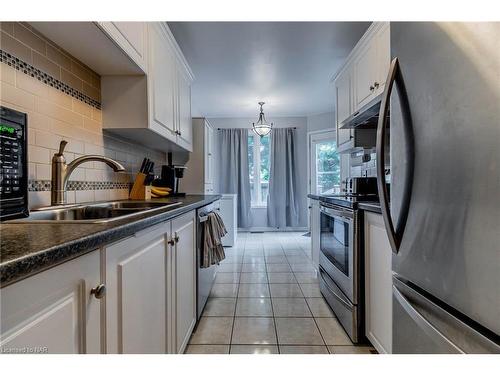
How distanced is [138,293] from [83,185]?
102 centimetres

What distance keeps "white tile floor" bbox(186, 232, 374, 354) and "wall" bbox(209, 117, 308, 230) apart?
7.75ft

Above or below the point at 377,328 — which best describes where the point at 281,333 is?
below

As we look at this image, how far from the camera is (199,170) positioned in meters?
3.64

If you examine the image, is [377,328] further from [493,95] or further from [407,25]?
[407,25]

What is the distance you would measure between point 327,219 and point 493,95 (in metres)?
1.75

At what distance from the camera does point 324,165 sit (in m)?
5.71

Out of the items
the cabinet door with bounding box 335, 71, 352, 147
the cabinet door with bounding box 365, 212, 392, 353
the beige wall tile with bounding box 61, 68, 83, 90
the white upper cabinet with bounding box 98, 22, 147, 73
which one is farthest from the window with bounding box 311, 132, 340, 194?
the beige wall tile with bounding box 61, 68, 83, 90

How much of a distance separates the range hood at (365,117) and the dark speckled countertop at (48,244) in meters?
1.92

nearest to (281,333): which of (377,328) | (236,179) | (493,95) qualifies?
(377,328)

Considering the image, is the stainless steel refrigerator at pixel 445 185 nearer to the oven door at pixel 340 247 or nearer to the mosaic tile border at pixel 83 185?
the oven door at pixel 340 247

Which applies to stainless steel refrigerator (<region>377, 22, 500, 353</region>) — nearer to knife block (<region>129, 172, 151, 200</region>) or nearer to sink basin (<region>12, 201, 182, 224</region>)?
sink basin (<region>12, 201, 182, 224</region>)

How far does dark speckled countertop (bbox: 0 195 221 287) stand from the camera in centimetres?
43

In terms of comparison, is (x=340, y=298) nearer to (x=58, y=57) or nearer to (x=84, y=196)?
(x=84, y=196)

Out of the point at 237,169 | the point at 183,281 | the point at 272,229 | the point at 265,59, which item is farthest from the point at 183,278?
the point at 272,229
